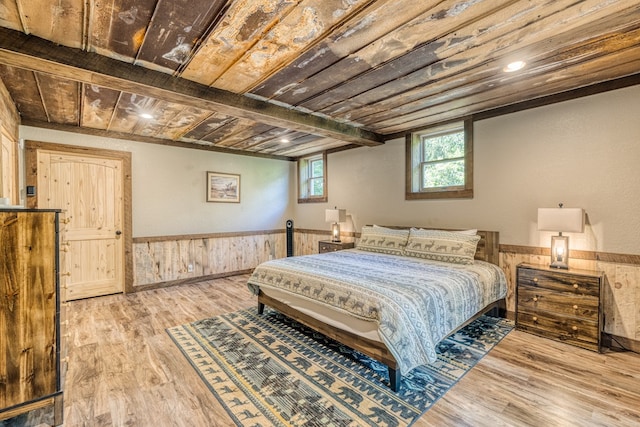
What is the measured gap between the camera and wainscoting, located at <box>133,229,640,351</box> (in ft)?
8.93

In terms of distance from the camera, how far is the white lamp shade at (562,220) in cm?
273

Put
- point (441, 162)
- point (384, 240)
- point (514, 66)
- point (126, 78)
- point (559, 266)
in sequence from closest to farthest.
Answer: point (126, 78) < point (514, 66) < point (559, 266) < point (441, 162) < point (384, 240)

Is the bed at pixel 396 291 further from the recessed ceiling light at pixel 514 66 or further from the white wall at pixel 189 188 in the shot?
the white wall at pixel 189 188

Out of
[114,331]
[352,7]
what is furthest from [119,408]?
[352,7]

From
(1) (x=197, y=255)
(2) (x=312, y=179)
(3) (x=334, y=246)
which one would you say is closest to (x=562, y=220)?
(3) (x=334, y=246)

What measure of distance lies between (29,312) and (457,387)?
Result: 2.84 m

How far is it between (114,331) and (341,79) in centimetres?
351

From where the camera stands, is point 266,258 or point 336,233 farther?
point 266,258

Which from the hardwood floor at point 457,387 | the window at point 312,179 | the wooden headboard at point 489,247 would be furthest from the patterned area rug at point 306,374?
the window at point 312,179

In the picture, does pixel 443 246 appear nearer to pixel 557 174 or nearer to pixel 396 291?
pixel 557 174

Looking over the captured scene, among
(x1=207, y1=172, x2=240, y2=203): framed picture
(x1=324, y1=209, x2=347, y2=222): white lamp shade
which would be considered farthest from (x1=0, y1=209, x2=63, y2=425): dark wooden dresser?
(x1=324, y1=209, x2=347, y2=222): white lamp shade

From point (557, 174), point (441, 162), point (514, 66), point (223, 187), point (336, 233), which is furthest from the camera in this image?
point (223, 187)

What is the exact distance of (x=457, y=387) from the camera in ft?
7.00

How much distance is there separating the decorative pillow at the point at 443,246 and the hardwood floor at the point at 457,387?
93cm
